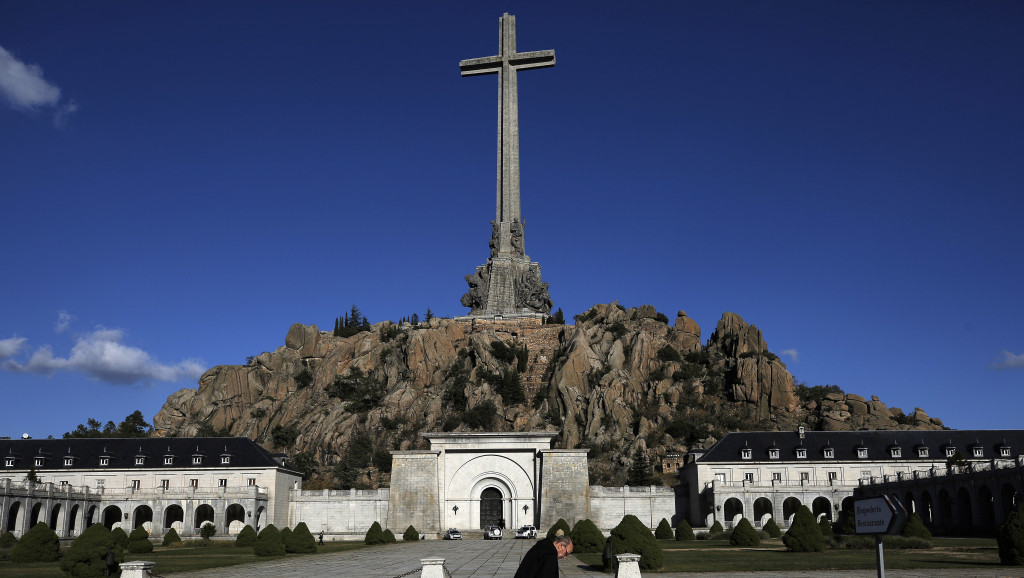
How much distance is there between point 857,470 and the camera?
75188 mm

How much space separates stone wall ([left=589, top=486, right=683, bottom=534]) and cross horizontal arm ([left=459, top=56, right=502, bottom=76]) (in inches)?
2657

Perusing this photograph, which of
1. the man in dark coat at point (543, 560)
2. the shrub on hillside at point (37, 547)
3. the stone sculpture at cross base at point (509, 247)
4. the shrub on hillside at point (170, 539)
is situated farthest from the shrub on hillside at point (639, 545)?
the stone sculpture at cross base at point (509, 247)

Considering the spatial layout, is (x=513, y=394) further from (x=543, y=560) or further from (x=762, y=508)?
(x=543, y=560)

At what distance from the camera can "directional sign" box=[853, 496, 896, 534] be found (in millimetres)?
13328

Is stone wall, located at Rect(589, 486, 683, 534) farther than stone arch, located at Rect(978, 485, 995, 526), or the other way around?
stone wall, located at Rect(589, 486, 683, 534)

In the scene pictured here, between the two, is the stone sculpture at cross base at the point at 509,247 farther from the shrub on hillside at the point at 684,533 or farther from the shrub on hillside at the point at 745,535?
the shrub on hillside at the point at 745,535

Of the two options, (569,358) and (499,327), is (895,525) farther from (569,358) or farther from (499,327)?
(499,327)

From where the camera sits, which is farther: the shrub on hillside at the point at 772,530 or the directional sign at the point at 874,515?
the shrub on hillside at the point at 772,530

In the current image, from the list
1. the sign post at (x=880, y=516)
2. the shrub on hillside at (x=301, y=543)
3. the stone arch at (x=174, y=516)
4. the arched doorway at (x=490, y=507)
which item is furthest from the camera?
the stone arch at (x=174, y=516)

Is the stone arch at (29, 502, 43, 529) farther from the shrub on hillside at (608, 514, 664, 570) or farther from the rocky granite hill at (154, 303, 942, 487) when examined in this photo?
the shrub on hillside at (608, 514, 664, 570)

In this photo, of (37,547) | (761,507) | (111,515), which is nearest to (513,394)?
(761,507)

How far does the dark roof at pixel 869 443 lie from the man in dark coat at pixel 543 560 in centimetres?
6516

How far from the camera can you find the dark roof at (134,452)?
76312mm

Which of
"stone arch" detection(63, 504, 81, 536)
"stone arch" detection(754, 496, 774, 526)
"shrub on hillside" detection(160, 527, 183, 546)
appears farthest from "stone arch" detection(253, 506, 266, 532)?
"stone arch" detection(754, 496, 774, 526)
